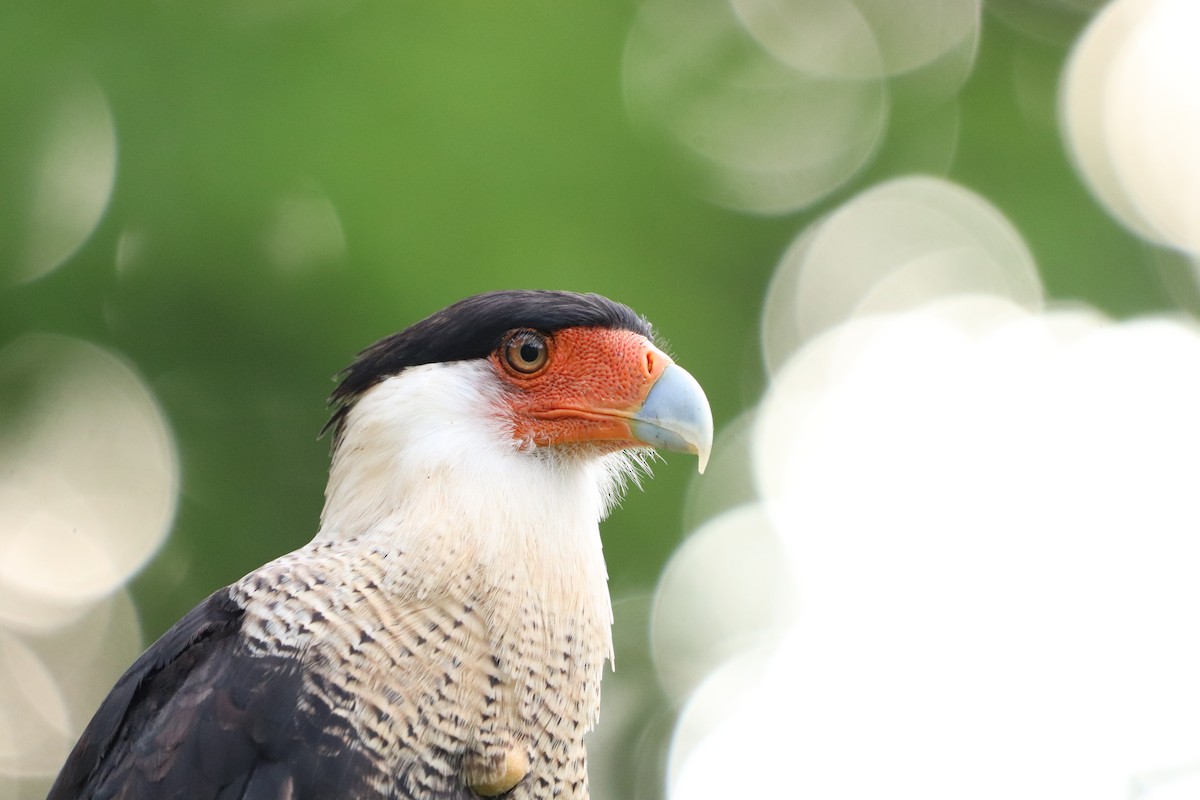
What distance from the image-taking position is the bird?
229cm

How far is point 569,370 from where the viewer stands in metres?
2.76

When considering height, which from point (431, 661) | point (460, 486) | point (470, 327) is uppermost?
point (470, 327)

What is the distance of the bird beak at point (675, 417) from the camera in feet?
8.64

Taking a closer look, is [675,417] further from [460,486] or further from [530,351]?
[460,486]

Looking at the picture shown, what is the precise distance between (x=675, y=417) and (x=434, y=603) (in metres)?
0.68

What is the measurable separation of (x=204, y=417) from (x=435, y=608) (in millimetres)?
3639

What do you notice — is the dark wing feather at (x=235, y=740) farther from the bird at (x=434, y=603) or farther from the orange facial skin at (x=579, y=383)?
the orange facial skin at (x=579, y=383)

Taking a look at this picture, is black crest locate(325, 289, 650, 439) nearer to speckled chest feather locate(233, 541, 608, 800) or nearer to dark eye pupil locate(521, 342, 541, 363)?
dark eye pupil locate(521, 342, 541, 363)

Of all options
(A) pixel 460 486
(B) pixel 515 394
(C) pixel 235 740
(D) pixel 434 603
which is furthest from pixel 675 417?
(C) pixel 235 740

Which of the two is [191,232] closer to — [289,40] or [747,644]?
[289,40]

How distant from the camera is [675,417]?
2.66 metres

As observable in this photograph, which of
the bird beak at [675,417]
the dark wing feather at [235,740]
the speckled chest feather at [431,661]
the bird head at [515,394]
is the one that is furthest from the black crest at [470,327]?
the dark wing feather at [235,740]

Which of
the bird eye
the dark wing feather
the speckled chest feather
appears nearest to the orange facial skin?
the bird eye

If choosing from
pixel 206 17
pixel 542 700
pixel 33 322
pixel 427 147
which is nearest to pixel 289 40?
pixel 206 17
